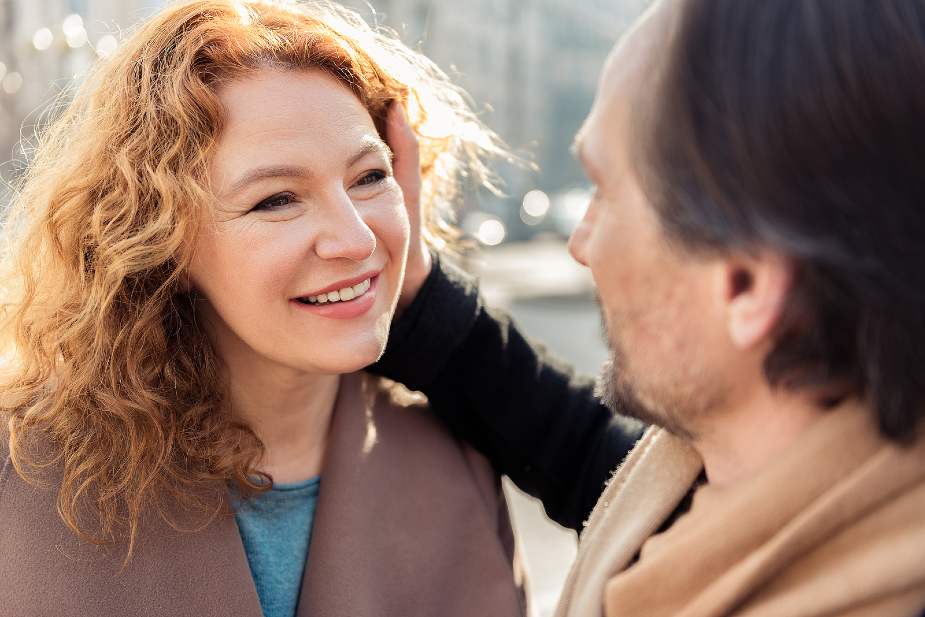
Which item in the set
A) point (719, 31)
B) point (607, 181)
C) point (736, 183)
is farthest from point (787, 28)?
point (607, 181)

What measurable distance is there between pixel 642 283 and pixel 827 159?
34cm

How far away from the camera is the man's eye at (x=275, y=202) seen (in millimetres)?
1921

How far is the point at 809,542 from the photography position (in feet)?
3.94

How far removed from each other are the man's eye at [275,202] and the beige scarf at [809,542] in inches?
40.4

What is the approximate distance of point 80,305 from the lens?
201 cm

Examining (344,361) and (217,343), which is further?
(217,343)

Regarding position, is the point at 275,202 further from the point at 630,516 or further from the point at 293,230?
the point at 630,516

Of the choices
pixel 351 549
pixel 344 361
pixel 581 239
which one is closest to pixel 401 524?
pixel 351 549

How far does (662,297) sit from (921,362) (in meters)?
0.35

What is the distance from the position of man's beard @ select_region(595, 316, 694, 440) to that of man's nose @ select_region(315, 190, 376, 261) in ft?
2.13

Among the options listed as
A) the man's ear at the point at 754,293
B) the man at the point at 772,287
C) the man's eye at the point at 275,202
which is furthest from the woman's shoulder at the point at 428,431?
the man's ear at the point at 754,293

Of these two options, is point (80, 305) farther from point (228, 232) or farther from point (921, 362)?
point (921, 362)

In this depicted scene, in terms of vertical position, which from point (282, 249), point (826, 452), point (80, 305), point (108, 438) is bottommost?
point (108, 438)

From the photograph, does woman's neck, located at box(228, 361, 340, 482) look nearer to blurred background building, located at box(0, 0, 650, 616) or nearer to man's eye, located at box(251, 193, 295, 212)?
man's eye, located at box(251, 193, 295, 212)
